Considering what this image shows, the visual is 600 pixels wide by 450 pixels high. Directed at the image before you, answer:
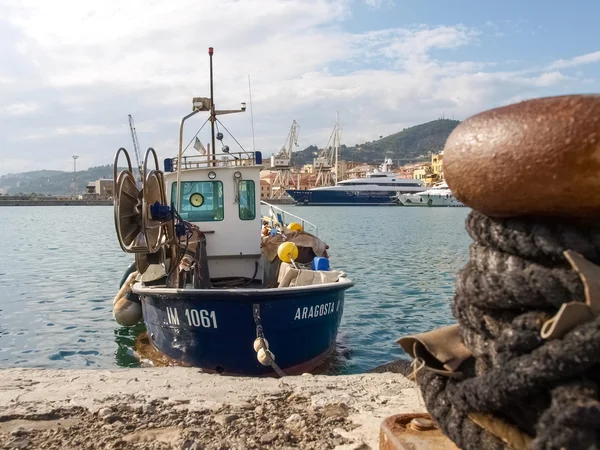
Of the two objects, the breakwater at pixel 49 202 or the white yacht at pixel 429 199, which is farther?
the breakwater at pixel 49 202

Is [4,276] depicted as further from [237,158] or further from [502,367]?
[502,367]

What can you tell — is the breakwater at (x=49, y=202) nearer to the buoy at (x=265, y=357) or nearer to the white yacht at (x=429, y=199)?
the white yacht at (x=429, y=199)

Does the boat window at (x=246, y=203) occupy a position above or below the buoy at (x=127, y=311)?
above

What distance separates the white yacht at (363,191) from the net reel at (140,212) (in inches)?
4091

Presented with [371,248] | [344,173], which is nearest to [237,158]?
[371,248]

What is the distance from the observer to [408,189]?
120 meters

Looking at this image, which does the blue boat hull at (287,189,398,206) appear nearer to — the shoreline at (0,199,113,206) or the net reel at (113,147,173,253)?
the shoreline at (0,199,113,206)

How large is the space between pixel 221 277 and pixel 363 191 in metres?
105

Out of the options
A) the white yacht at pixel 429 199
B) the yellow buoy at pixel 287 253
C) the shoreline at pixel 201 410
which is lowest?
the white yacht at pixel 429 199

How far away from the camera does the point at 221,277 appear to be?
12.3 meters

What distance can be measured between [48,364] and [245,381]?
674 cm

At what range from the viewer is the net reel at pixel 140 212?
7000mm

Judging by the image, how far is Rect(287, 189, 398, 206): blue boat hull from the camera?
11250 centimetres

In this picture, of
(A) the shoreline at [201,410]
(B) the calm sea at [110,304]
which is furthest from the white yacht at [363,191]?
(A) the shoreline at [201,410]
